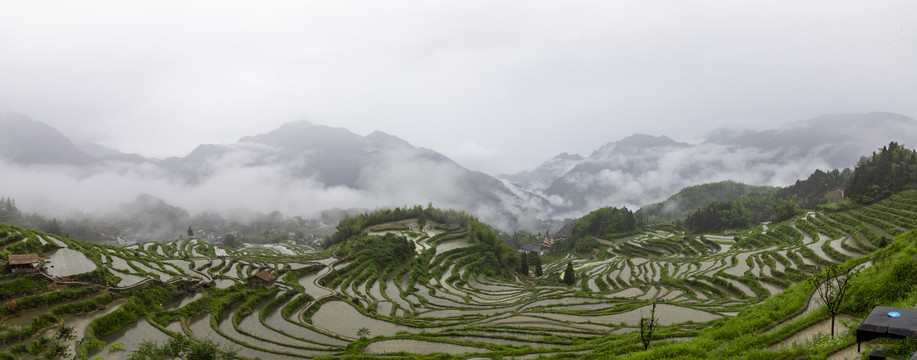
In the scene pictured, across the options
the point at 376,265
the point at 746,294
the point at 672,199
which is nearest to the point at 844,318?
the point at 746,294

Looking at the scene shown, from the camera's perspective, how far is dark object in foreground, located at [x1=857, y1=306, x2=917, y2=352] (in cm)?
826

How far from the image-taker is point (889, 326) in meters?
8.48

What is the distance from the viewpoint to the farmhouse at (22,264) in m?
22.8

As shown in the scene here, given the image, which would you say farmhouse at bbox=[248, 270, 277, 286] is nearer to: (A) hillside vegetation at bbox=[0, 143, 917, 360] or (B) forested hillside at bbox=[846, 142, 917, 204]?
(A) hillside vegetation at bbox=[0, 143, 917, 360]

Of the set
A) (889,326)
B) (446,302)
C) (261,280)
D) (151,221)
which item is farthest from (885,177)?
(151,221)

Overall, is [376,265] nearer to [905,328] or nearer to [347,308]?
[347,308]

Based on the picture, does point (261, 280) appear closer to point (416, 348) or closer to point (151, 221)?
point (416, 348)

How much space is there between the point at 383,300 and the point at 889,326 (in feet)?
106

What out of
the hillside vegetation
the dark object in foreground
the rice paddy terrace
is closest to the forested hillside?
the hillside vegetation

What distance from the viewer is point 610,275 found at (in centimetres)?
4709

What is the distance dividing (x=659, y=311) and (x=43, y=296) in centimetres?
3706

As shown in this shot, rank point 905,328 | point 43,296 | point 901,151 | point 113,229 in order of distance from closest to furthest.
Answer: point 905,328
point 43,296
point 901,151
point 113,229

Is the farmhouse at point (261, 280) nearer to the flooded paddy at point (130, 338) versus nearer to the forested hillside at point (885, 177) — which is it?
the flooded paddy at point (130, 338)

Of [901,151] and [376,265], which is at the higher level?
[901,151]
